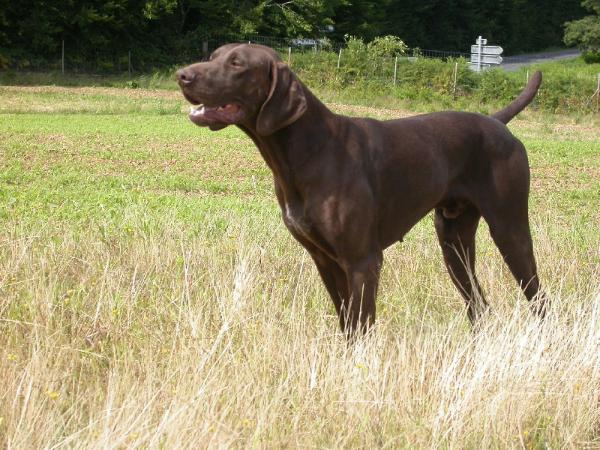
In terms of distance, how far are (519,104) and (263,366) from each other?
2698mm

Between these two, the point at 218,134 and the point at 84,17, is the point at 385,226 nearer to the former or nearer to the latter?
the point at 218,134

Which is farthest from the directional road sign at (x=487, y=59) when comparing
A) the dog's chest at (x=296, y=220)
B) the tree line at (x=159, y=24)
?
the dog's chest at (x=296, y=220)

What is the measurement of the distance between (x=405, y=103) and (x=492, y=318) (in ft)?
90.0

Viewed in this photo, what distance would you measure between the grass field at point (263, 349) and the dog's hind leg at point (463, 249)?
156 millimetres

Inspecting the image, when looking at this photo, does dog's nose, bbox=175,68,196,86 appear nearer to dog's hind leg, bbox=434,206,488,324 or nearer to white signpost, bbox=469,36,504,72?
dog's hind leg, bbox=434,206,488,324

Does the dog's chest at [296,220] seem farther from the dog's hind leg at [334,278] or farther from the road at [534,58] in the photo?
the road at [534,58]

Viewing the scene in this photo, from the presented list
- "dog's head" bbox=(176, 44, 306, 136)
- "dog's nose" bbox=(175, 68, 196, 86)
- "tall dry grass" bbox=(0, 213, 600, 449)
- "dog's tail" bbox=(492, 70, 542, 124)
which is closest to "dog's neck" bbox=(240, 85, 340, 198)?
"dog's head" bbox=(176, 44, 306, 136)

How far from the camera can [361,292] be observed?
4.83 metres

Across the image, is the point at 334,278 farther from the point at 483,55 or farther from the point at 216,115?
the point at 483,55

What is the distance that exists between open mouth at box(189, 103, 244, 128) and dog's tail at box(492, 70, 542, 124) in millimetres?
2060

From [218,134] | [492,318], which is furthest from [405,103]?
[492,318]

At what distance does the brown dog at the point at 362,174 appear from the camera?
4574mm

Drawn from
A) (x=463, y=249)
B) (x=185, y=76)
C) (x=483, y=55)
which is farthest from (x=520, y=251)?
(x=483, y=55)

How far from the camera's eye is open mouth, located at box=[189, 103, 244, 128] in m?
4.50
